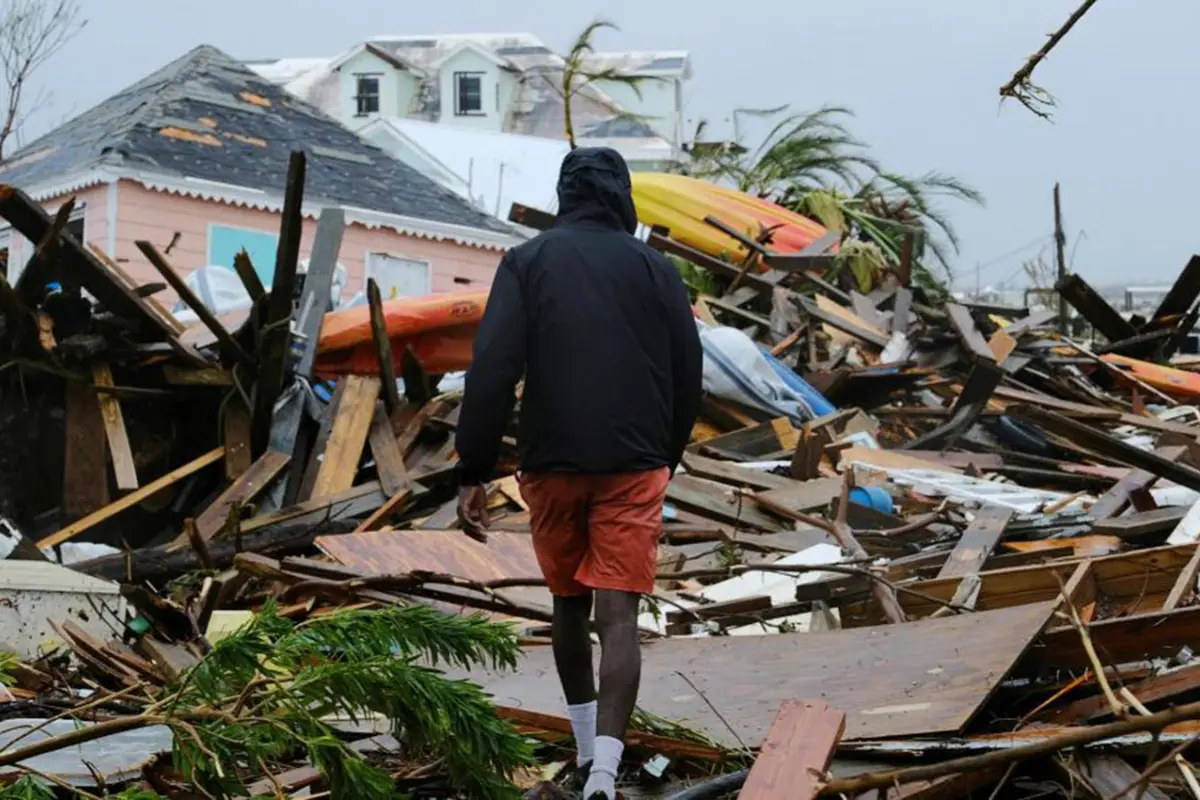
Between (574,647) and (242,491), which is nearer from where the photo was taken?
(574,647)

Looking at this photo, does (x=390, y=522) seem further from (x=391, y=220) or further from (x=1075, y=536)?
(x=391, y=220)

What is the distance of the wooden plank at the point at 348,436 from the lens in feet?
28.0

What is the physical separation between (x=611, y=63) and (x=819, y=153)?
25.0 meters

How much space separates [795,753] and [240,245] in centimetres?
1635

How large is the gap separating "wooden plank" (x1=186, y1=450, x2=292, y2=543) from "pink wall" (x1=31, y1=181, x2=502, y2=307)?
305 inches

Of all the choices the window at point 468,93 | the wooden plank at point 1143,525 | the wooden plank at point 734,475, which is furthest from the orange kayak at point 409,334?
the window at point 468,93

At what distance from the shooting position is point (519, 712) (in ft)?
13.3

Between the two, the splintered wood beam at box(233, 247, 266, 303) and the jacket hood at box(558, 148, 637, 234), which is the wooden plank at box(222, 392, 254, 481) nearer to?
the splintered wood beam at box(233, 247, 266, 303)

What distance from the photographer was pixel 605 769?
11.4 feet

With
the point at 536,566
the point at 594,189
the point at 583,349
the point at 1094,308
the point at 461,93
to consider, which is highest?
the point at 594,189

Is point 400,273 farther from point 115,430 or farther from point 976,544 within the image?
point 976,544

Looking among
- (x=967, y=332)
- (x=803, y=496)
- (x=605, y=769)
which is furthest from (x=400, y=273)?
(x=605, y=769)

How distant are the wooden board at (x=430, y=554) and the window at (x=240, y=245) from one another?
1155 cm

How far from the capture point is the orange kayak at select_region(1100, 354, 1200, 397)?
13000mm
